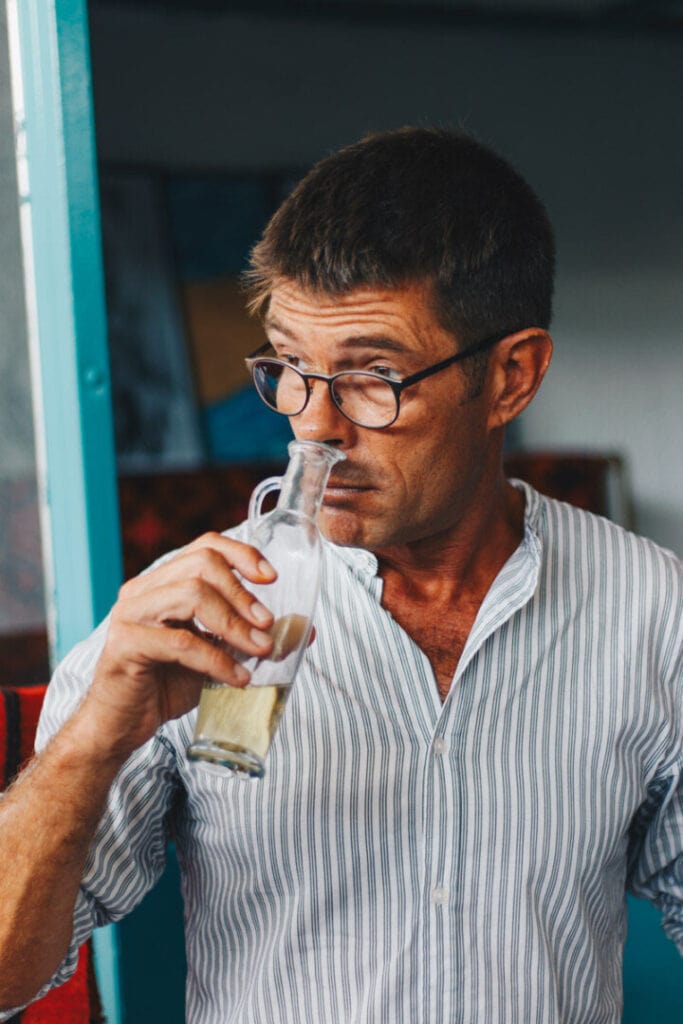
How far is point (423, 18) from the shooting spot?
18.4 feet

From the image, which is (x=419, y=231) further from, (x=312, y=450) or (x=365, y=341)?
(x=312, y=450)

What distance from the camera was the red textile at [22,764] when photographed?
132 centimetres

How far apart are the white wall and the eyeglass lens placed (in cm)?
457

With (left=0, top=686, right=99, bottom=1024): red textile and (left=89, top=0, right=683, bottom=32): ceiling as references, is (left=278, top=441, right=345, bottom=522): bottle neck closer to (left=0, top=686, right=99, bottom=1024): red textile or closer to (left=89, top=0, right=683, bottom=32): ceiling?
(left=0, top=686, right=99, bottom=1024): red textile

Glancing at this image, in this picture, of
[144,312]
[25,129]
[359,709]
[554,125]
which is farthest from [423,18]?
[359,709]

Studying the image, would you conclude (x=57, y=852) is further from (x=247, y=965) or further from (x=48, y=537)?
(x=48, y=537)

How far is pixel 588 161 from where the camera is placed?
6016 millimetres

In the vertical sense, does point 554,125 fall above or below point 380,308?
above

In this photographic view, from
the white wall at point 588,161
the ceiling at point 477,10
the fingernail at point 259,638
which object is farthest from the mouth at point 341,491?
the white wall at point 588,161

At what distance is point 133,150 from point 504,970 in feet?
15.2

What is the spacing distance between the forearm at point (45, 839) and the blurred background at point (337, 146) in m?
3.39

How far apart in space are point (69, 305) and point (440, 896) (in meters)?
0.82

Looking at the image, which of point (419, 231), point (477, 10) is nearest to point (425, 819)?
point (419, 231)

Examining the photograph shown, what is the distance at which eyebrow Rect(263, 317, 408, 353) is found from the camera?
127cm
